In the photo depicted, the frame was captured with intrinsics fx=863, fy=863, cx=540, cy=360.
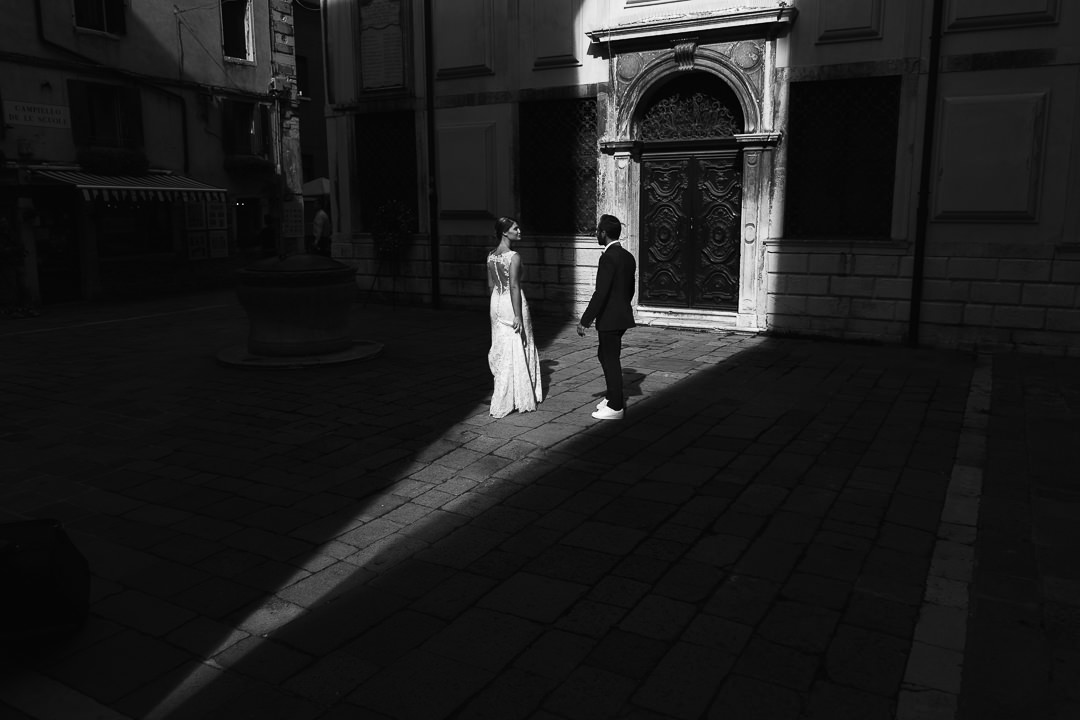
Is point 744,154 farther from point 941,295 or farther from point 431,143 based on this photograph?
point 431,143

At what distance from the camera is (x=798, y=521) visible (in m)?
5.07

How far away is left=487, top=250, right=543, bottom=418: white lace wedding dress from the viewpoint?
24.1 ft

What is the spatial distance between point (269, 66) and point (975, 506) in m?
21.0

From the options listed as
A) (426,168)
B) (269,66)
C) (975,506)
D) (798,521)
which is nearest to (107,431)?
(798,521)

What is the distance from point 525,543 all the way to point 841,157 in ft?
27.8

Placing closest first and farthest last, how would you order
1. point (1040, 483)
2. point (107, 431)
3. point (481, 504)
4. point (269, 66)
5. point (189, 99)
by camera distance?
point (481, 504), point (1040, 483), point (107, 431), point (189, 99), point (269, 66)

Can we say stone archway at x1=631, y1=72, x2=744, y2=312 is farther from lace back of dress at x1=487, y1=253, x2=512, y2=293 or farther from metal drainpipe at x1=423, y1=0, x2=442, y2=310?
lace back of dress at x1=487, y1=253, x2=512, y2=293

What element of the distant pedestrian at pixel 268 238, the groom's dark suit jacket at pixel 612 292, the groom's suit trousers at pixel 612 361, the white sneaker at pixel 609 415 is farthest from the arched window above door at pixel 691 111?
the distant pedestrian at pixel 268 238

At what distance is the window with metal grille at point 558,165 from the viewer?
1326 centimetres

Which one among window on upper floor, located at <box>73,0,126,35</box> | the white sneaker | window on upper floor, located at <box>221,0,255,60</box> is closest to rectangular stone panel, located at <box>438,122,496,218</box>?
the white sneaker

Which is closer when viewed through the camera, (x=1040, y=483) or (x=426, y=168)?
(x=1040, y=483)

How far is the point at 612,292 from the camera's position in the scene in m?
7.18

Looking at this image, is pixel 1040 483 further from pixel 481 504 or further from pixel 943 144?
pixel 943 144

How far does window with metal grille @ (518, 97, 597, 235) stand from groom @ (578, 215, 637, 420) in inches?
242
